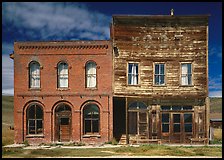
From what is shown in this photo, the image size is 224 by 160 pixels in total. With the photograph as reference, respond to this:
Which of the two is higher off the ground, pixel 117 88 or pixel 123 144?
pixel 117 88

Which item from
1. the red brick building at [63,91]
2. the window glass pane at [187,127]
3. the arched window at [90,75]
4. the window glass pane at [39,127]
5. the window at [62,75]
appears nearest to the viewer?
the red brick building at [63,91]

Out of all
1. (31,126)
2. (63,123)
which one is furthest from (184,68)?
(31,126)

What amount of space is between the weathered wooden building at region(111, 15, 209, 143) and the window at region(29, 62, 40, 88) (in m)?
6.23

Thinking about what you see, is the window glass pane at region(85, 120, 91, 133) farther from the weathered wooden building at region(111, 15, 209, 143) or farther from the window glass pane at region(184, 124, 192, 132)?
the window glass pane at region(184, 124, 192, 132)

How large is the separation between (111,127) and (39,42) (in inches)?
348

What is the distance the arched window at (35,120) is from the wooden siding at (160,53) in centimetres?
638

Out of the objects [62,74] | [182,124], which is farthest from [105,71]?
[182,124]

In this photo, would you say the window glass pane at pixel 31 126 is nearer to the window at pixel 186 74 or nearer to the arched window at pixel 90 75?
the arched window at pixel 90 75

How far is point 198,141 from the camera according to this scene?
80.4 ft

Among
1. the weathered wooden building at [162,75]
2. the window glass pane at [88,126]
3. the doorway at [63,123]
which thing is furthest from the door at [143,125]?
the doorway at [63,123]

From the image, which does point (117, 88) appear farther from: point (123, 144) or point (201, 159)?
point (201, 159)

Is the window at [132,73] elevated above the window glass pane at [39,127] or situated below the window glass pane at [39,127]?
above

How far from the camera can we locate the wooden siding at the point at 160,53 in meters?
24.9

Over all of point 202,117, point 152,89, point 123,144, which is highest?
point 152,89
